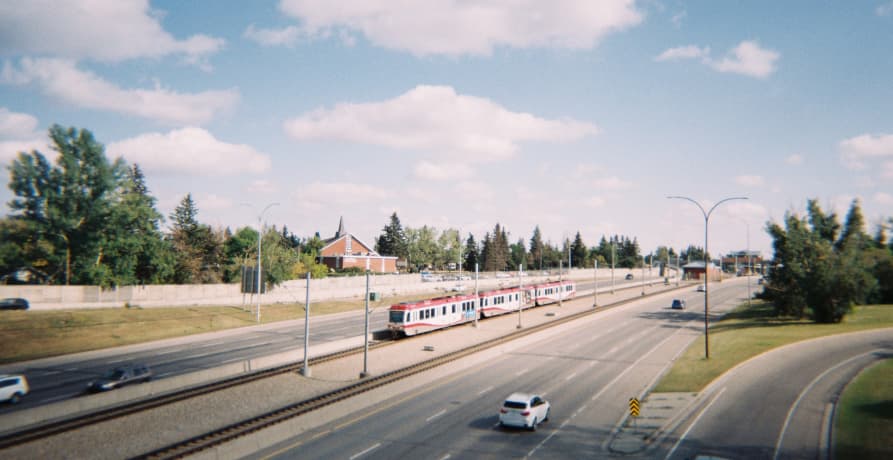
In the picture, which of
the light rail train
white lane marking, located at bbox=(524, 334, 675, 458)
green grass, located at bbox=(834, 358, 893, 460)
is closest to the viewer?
green grass, located at bbox=(834, 358, 893, 460)

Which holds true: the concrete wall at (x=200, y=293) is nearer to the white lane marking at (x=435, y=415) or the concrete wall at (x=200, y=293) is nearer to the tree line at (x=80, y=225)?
the tree line at (x=80, y=225)

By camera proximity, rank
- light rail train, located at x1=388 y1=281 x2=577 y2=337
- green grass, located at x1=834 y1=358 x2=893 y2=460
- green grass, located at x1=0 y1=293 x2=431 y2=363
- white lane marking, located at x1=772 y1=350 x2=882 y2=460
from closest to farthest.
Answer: green grass, located at x1=834 y1=358 x2=893 y2=460 → white lane marking, located at x1=772 y1=350 x2=882 y2=460 → green grass, located at x1=0 y1=293 x2=431 y2=363 → light rail train, located at x1=388 y1=281 x2=577 y2=337

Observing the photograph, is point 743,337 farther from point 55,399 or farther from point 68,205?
point 68,205

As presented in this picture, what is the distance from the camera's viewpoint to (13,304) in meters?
51.3

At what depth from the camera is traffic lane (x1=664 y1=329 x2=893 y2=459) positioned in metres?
20.8

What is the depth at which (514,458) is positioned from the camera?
19797 millimetres

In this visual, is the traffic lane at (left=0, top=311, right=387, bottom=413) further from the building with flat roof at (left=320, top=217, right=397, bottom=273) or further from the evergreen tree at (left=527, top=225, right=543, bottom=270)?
the evergreen tree at (left=527, top=225, right=543, bottom=270)

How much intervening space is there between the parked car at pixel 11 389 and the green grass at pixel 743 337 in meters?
35.1

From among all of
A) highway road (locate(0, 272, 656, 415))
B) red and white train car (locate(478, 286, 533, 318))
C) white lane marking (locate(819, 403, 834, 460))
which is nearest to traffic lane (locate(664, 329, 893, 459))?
white lane marking (locate(819, 403, 834, 460))

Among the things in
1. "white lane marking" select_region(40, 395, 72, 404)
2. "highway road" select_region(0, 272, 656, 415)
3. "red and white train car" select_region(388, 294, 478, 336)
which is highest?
"red and white train car" select_region(388, 294, 478, 336)

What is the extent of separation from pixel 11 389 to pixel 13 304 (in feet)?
103

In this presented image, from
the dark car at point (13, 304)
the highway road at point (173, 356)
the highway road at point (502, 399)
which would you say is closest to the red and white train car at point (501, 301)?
the highway road at point (173, 356)

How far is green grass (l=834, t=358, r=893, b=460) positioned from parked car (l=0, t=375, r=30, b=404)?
38.2 meters

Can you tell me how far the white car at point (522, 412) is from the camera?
22.6 metres
